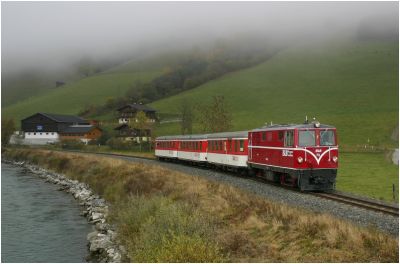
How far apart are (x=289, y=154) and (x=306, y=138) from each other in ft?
3.75

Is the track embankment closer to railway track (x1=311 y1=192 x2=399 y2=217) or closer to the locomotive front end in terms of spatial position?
railway track (x1=311 y1=192 x2=399 y2=217)

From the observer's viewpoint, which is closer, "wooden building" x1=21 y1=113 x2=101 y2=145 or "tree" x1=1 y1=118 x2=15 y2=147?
"tree" x1=1 y1=118 x2=15 y2=147

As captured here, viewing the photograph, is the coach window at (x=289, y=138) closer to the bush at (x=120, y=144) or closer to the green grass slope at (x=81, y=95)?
the bush at (x=120, y=144)

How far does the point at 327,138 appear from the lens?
911 inches

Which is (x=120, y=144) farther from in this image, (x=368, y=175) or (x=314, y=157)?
(x=314, y=157)

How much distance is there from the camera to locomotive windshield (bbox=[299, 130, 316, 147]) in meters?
22.8

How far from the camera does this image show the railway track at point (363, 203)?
17766 millimetres

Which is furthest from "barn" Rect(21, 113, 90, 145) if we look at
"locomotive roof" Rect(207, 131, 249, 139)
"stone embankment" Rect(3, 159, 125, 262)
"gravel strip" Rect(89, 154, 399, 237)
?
"gravel strip" Rect(89, 154, 399, 237)

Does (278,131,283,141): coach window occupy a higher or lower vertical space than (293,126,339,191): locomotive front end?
higher

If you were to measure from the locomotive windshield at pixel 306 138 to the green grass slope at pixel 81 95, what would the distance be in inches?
4953

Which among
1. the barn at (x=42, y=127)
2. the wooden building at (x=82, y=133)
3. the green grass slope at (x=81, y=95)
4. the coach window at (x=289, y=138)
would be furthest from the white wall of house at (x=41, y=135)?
the coach window at (x=289, y=138)

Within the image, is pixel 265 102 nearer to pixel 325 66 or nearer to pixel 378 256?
pixel 325 66

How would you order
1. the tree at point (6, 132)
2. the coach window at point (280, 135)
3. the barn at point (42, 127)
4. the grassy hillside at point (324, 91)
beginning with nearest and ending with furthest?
the coach window at point (280, 135) → the grassy hillside at point (324, 91) → the tree at point (6, 132) → the barn at point (42, 127)

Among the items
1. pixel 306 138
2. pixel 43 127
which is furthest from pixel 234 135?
pixel 43 127
